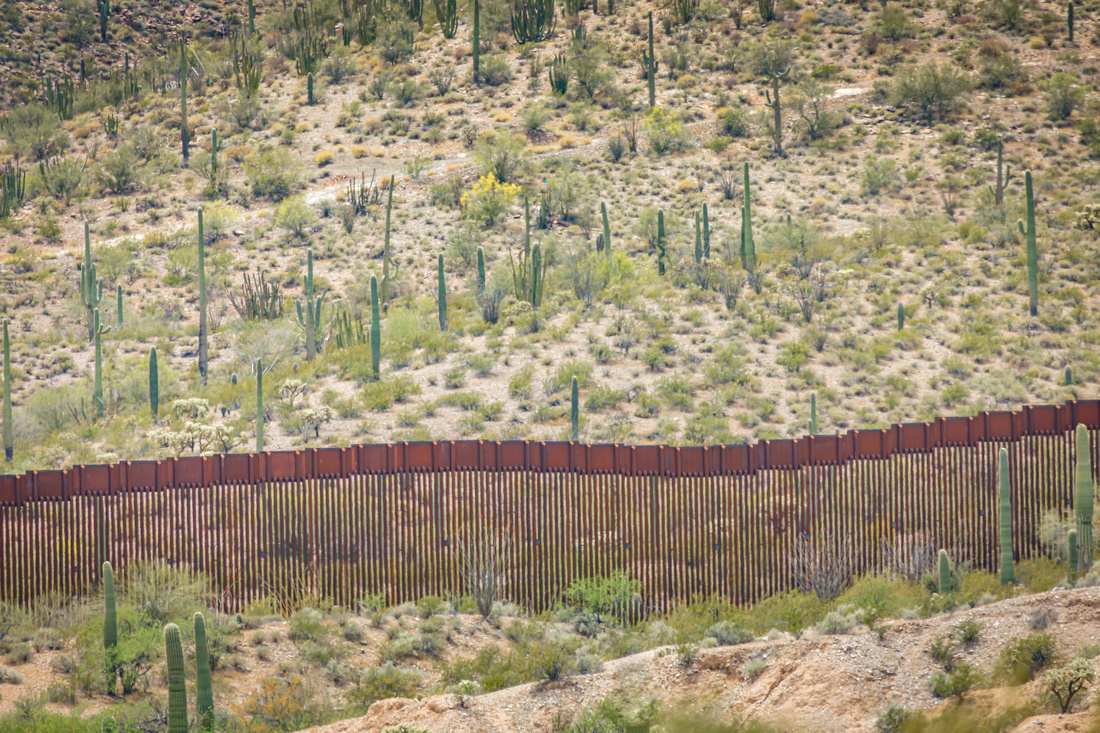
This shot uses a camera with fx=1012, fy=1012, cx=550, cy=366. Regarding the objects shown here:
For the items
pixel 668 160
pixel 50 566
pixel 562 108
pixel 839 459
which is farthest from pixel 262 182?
pixel 839 459

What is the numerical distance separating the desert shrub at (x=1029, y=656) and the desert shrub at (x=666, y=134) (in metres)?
39.2

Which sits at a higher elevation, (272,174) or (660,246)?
(272,174)

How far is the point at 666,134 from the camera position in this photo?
154ft

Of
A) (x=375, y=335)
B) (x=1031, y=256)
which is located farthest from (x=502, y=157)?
(x=1031, y=256)

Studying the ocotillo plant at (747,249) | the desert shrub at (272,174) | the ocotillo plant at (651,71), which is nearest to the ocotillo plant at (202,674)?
the ocotillo plant at (747,249)

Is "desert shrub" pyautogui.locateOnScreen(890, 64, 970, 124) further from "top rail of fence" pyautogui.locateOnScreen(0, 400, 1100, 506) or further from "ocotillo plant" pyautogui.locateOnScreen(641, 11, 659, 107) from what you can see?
"top rail of fence" pyautogui.locateOnScreen(0, 400, 1100, 506)

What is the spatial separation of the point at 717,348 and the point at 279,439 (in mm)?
12542

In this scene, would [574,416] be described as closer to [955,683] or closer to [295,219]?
[955,683]

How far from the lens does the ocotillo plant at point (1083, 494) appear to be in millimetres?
13922

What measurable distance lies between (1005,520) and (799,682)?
6.30 m

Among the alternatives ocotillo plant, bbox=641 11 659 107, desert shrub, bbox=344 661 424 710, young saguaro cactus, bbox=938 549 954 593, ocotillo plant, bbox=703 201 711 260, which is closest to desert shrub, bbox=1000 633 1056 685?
young saguaro cactus, bbox=938 549 954 593

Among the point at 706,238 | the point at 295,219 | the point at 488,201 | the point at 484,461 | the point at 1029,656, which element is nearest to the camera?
the point at 1029,656

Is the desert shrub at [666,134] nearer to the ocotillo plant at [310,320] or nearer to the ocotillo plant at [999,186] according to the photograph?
the ocotillo plant at [999,186]

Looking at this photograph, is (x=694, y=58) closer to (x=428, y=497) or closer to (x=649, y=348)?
(x=649, y=348)
